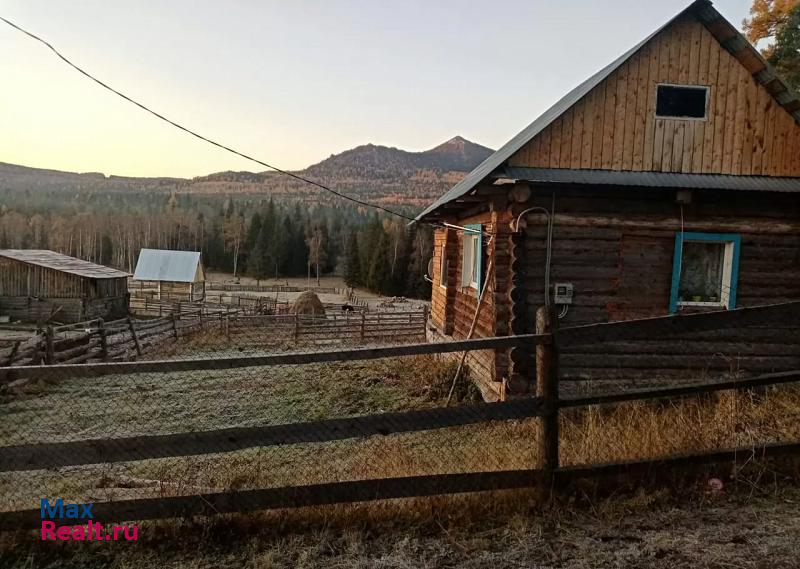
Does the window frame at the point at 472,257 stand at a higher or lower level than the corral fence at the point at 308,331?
higher

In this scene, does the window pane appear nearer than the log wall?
No

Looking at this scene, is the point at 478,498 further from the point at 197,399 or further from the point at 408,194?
the point at 408,194

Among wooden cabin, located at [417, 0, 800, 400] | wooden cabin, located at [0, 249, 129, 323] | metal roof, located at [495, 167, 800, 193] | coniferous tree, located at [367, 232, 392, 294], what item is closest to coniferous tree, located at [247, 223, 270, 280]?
coniferous tree, located at [367, 232, 392, 294]

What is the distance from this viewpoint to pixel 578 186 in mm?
8766

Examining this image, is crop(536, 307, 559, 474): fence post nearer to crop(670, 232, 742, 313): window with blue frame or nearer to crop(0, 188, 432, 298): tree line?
crop(670, 232, 742, 313): window with blue frame

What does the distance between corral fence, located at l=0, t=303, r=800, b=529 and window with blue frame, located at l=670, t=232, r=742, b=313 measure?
108 cm

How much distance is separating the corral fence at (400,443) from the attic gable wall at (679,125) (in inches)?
129

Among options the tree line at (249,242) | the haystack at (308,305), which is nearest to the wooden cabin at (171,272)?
the haystack at (308,305)

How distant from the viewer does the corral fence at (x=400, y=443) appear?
3.64 metres

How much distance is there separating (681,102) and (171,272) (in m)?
47.6

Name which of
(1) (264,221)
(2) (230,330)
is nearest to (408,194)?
(1) (264,221)

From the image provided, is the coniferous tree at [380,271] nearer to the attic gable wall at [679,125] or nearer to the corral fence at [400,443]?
the corral fence at [400,443]

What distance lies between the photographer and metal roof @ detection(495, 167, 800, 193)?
27.4ft

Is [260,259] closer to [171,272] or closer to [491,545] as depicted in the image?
[171,272]
